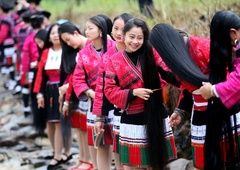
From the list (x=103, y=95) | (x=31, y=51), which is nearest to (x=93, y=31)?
(x=103, y=95)

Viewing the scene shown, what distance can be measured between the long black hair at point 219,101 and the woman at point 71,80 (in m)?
2.22

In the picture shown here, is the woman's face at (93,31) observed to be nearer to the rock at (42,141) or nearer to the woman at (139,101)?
the woman at (139,101)

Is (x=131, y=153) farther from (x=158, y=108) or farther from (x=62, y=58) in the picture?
(x=62, y=58)

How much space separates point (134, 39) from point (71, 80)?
1764mm

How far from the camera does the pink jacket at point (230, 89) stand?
13.5 ft

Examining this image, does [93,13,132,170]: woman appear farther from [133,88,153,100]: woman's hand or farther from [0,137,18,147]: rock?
[0,137,18,147]: rock

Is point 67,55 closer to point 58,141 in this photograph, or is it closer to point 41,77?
point 41,77

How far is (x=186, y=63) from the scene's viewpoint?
4375 millimetres

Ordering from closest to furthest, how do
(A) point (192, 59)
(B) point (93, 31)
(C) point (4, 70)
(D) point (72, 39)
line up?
1. (A) point (192, 59)
2. (B) point (93, 31)
3. (D) point (72, 39)
4. (C) point (4, 70)

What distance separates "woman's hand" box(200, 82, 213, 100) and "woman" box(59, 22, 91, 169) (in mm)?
2274

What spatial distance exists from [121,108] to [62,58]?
1918 millimetres

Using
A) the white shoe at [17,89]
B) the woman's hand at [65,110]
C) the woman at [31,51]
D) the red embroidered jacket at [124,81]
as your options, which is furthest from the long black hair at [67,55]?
the white shoe at [17,89]

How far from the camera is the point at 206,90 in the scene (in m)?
4.23

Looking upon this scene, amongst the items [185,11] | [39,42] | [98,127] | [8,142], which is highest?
[185,11]
